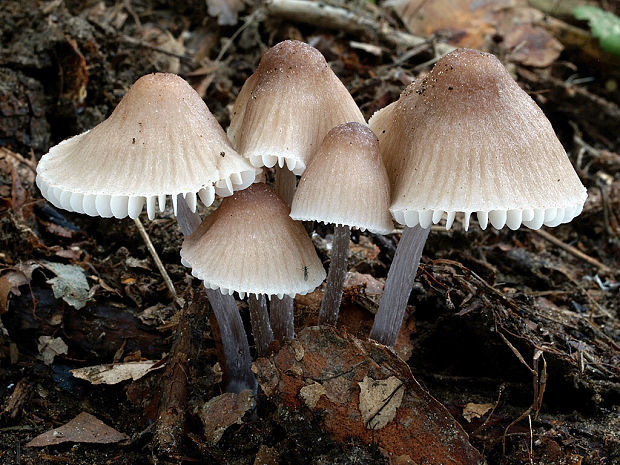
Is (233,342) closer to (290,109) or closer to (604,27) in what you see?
(290,109)

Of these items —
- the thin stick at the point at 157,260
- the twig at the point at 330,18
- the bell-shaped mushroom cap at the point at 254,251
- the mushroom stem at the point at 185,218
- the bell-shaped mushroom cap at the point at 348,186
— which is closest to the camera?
the bell-shaped mushroom cap at the point at 348,186

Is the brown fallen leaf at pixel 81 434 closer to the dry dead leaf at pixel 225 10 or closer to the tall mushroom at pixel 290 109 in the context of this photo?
the tall mushroom at pixel 290 109

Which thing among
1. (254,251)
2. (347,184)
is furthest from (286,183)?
(347,184)

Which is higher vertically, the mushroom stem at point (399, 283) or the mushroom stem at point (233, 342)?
the mushroom stem at point (399, 283)

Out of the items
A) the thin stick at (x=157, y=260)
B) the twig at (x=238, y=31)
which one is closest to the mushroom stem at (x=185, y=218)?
the thin stick at (x=157, y=260)

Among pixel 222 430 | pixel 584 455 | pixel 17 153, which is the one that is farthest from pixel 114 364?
pixel 584 455

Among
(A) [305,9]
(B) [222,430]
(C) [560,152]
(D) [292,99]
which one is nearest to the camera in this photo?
(C) [560,152]

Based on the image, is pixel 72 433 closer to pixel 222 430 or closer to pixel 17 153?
pixel 222 430
